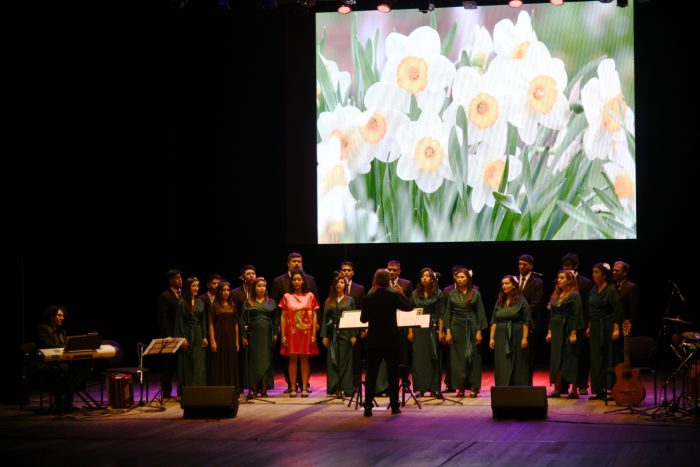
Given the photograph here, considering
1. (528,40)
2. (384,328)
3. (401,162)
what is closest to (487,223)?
(401,162)

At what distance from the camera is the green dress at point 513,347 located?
10.8 metres

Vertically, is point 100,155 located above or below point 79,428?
above

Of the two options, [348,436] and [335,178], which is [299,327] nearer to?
[335,178]

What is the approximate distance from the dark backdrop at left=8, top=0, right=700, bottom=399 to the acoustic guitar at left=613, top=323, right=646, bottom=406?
3361mm

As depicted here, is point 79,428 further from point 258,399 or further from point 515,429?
point 515,429

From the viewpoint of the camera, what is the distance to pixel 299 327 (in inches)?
447

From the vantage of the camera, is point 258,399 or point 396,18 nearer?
point 258,399

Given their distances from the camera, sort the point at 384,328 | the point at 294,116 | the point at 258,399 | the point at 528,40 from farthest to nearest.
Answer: the point at 294,116 → the point at 528,40 → the point at 258,399 → the point at 384,328

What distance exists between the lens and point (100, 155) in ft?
43.3

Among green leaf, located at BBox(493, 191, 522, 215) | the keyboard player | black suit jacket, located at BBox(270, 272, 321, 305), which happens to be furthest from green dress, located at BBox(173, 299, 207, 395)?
green leaf, located at BBox(493, 191, 522, 215)

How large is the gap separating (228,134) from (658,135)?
557 centimetres

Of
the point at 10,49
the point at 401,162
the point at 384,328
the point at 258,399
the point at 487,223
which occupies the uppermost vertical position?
the point at 10,49

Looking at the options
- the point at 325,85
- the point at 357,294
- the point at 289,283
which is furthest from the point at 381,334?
the point at 325,85

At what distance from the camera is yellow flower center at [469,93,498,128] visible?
12359mm
